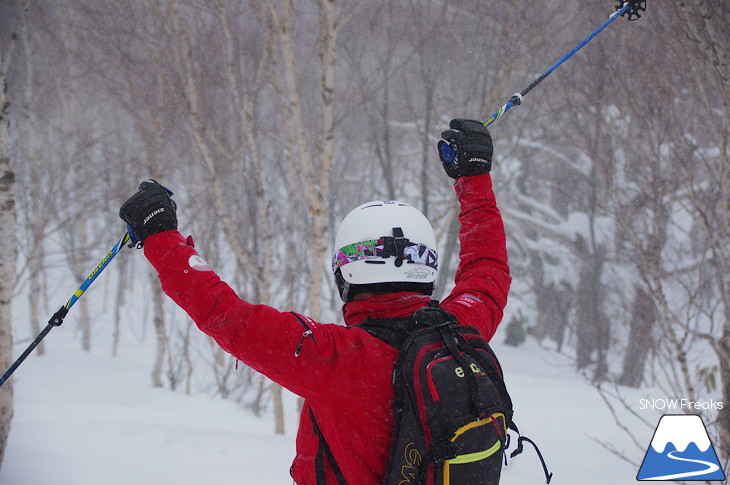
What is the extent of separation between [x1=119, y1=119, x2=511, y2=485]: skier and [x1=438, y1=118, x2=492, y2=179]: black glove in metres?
0.43

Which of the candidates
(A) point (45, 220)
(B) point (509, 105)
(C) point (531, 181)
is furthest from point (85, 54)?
(C) point (531, 181)

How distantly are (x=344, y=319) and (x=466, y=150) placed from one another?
3.07 feet

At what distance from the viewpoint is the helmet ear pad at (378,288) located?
5.84 ft

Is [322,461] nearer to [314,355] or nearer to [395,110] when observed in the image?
[314,355]

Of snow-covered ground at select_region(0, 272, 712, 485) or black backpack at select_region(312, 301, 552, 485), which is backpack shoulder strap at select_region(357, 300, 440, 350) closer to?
black backpack at select_region(312, 301, 552, 485)

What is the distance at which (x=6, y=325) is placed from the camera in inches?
165

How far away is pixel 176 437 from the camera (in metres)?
5.86

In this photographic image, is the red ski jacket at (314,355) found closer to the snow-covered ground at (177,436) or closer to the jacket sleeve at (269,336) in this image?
the jacket sleeve at (269,336)

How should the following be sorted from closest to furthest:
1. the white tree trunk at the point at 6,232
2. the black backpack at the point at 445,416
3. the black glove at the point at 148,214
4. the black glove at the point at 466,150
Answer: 1. the black backpack at the point at 445,416
2. the black glove at the point at 148,214
3. the black glove at the point at 466,150
4. the white tree trunk at the point at 6,232

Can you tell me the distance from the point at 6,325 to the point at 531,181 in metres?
16.2

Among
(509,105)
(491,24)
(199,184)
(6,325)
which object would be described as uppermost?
(491,24)

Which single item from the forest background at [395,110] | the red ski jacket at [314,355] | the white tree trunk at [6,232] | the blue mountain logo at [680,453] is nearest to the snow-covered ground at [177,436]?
the white tree trunk at [6,232]

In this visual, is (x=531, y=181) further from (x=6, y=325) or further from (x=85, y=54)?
(x=6, y=325)

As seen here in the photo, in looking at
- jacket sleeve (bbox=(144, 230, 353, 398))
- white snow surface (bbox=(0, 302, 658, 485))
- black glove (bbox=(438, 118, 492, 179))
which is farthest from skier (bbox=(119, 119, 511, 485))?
white snow surface (bbox=(0, 302, 658, 485))
